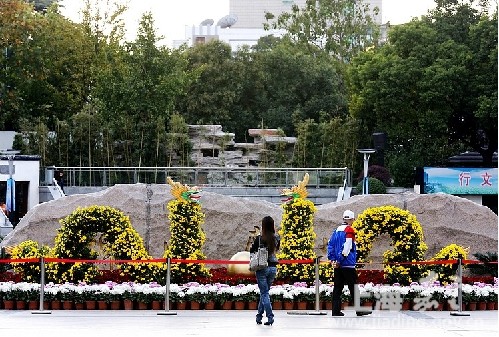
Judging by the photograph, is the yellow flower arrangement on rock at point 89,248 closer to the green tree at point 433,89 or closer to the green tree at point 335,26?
the green tree at point 433,89

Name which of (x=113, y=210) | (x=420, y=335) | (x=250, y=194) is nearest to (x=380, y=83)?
(x=250, y=194)

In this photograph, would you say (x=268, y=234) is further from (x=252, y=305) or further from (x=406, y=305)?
(x=406, y=305)

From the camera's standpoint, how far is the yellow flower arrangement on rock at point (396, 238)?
73.8 feet

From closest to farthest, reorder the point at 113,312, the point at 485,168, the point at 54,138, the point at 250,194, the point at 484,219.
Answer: the point at 113,312 → the point at 484,219 → the point at 250,194 → the point at 485,168 → the point at 54,138

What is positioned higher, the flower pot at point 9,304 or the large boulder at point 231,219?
the large boulder at point 231,219

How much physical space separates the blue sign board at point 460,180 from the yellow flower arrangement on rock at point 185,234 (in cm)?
2489

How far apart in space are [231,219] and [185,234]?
250 centimetres

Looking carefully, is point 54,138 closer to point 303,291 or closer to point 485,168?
point 485,168

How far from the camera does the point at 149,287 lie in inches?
840

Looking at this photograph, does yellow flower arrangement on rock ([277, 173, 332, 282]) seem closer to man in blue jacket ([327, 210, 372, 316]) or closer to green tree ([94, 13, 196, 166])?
man in blue jacket ([327, 210, 372, 316])

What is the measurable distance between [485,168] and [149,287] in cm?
2791

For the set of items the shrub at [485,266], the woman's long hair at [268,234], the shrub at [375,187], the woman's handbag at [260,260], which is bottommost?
the shrub at [485,266]

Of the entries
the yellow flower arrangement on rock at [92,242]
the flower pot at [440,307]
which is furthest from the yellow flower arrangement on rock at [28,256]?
the flower pot at [440,307]

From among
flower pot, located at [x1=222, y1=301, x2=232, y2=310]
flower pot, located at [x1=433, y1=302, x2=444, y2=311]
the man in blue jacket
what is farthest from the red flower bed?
the man in blue jacket
